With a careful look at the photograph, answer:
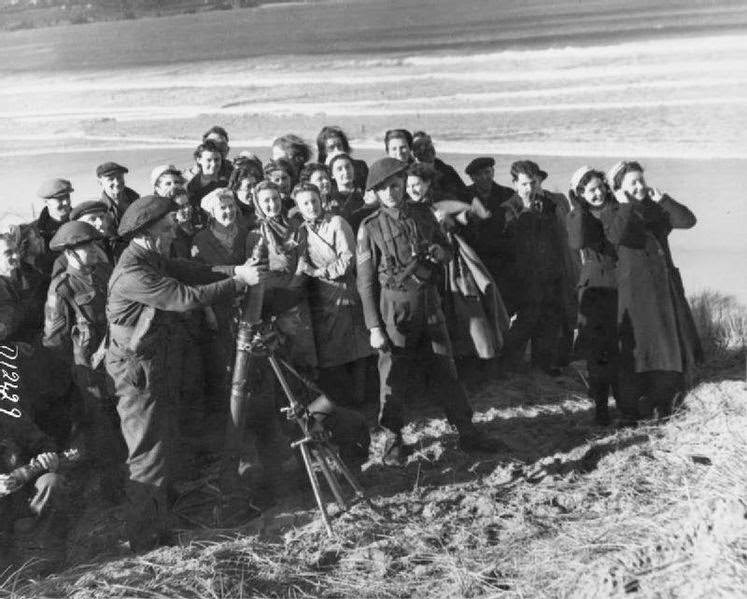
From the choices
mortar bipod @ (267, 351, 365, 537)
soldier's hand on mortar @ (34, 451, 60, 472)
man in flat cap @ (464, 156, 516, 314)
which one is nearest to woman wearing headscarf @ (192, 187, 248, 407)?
mortar bipod @ (267, 351, 365, 537)

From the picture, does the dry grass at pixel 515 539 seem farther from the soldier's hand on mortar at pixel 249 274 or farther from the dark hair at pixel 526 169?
the dark hair at pixel 526 169

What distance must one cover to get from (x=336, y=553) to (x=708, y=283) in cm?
550

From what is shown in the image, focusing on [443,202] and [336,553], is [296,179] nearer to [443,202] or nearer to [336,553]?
[443,202]

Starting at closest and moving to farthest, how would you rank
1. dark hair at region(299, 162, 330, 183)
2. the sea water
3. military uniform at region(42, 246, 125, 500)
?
1. military uniform at region(42, 246, 125, 500)
2. dark hair at region(299, 162, 330, 183)
3. the sea water

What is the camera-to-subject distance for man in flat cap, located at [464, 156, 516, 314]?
6.58m

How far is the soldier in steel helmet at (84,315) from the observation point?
5020 mm

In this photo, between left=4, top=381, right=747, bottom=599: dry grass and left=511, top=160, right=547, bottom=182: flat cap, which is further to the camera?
left=511, top=160, right=547, bottom=182: flat cap

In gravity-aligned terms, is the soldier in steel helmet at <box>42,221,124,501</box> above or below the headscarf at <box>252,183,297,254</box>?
below

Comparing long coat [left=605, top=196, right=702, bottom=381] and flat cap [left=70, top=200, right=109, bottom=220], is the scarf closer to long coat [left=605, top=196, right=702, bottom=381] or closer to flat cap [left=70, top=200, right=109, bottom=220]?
flat cap [left=70, top=200, right=109, bottom=220]

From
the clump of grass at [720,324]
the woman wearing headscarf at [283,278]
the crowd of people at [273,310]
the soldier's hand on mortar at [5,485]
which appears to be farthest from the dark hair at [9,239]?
the clump of grass at [720,324]

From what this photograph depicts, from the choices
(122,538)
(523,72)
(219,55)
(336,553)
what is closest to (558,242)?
(336,553)

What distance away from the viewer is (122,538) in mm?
5039

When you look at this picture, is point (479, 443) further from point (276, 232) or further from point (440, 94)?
point (440, 94)

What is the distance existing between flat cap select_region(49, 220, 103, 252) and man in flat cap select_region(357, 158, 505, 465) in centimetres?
143
